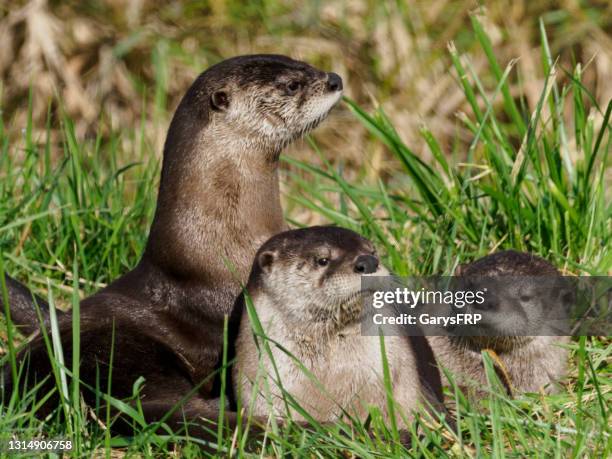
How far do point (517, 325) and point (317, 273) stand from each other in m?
0.65

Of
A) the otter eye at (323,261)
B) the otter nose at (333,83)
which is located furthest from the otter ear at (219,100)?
the otter eye at (323,261)

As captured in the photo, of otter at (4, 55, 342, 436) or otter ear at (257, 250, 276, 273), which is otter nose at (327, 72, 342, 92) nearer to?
otter at (4, 55, 342, 436)

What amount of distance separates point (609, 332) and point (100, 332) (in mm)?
1425

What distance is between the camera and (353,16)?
7297 millimetres

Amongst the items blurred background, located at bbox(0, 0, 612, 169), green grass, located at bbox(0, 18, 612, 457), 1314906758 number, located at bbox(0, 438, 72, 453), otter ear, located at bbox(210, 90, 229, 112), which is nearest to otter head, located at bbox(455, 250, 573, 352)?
green grass, located at bbox(0, 18, 612, 457)

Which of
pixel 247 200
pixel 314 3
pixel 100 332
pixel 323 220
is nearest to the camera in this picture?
pixel 100 332

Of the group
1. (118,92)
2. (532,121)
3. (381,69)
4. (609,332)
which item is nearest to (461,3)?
(381,69)

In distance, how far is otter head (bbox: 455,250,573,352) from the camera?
315 cm

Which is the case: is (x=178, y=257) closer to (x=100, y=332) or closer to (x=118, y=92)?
(x=100, y=332)

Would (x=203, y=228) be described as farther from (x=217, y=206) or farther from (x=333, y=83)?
(x=333, y=83)

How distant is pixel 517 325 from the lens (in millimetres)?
3156

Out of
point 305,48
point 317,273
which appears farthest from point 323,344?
point 305,48

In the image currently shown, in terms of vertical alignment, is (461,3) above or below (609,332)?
above

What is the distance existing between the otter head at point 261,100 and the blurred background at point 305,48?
3.46 meters
